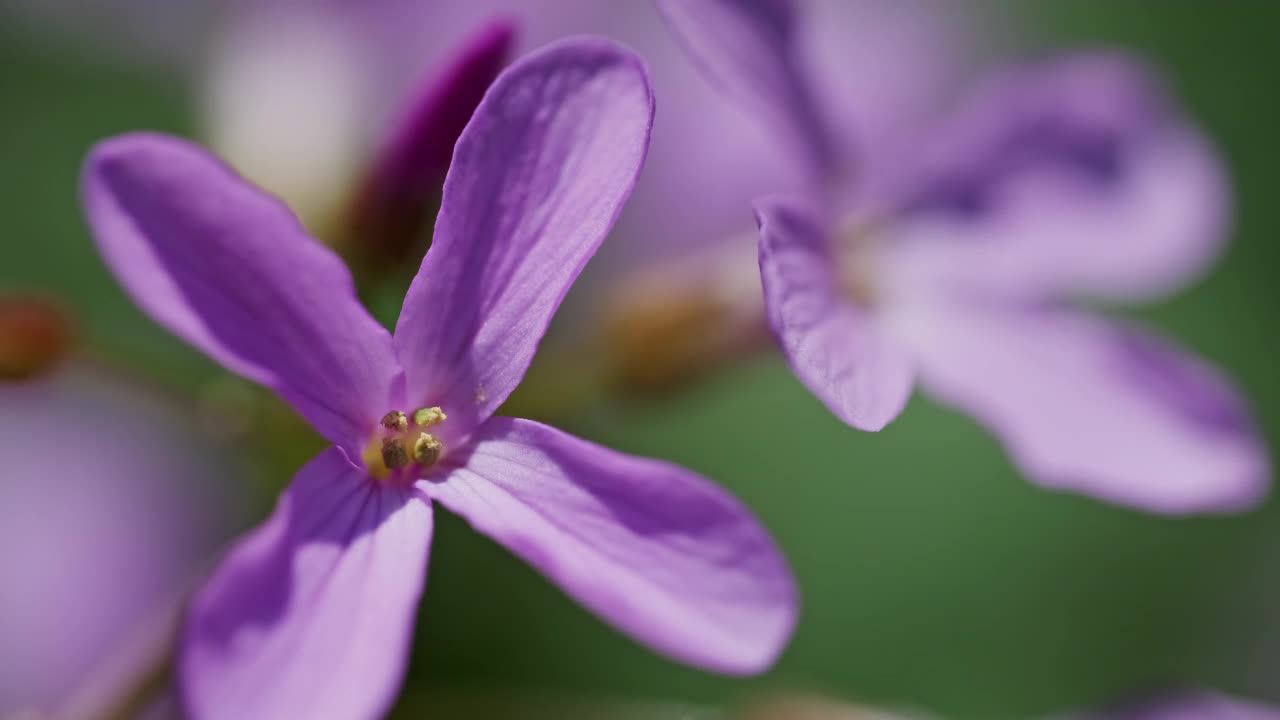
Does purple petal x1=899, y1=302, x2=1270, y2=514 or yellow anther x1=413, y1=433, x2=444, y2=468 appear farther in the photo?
purple petal x1=899, y1=302, x2=1270, y2=514

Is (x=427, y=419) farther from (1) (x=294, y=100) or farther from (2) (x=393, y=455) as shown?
(1) (x=294, y=100)

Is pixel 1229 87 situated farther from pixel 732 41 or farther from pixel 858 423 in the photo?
pixel 858 423

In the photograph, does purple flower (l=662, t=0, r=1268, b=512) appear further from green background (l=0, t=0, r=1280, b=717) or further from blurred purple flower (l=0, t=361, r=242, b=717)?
blurred purple flower (l=0, t=361, r=242, b=717)

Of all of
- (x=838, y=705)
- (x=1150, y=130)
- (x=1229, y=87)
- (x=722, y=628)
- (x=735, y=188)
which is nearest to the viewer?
(x=722, y=628)

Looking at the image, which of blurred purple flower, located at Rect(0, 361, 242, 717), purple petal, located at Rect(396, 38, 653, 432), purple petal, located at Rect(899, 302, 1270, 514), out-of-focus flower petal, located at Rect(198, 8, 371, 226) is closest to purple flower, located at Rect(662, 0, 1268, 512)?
purple petal, located at Rect(899, 302, 1270, 514)

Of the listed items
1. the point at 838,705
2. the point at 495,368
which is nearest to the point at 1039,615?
the point at 838,705

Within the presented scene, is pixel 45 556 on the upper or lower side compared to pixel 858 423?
lower

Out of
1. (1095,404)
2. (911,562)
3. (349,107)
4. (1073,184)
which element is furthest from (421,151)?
(911,562)
